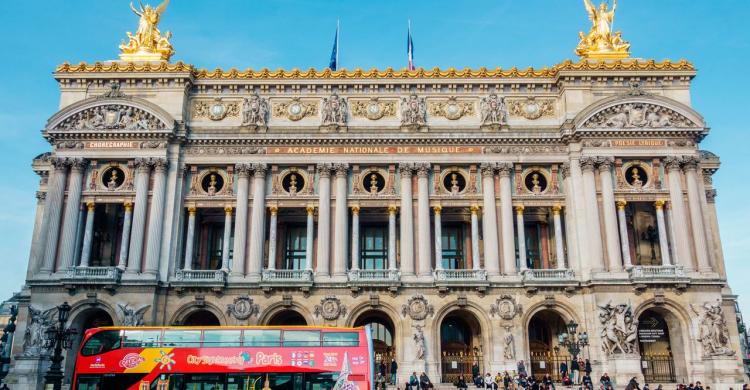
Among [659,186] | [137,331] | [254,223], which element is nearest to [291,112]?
[254,223]

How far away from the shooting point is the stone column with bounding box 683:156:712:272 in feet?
132

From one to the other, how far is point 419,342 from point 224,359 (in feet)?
50.2

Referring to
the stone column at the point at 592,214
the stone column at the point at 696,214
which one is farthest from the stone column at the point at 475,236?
the stone column at the point at 696,214

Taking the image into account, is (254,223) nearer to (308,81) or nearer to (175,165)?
(175,165)

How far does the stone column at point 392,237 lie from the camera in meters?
41.2

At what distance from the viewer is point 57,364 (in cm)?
2881

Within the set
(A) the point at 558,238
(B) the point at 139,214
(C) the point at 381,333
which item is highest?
(B) the point at 139,214

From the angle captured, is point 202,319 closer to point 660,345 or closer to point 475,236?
point 475,236

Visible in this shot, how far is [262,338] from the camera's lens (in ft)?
88.1

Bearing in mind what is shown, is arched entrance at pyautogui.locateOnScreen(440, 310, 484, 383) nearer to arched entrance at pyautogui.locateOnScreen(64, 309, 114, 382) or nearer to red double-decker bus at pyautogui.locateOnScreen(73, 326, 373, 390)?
red double-decker bus at pyautogui.locateOnScreen(73, 326, 373, 390)

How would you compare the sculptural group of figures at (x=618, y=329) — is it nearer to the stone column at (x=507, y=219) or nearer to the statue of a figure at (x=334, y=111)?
the stone column at (x=507, y=219)

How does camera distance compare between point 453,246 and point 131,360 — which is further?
point 453,246

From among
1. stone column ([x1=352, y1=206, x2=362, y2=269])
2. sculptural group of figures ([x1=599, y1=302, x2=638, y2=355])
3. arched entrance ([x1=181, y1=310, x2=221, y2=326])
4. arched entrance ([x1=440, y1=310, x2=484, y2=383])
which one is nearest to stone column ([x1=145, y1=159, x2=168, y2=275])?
arched entrance ([x1=181, y1=310, x2=221, y2=326])

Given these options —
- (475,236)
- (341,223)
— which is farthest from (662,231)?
(341,223)
